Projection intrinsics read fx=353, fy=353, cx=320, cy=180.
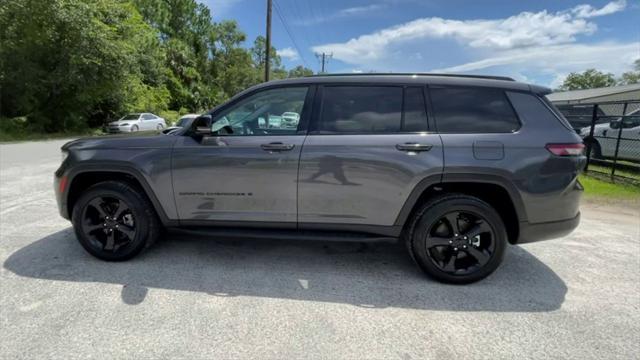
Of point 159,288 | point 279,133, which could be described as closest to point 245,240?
point 159,288

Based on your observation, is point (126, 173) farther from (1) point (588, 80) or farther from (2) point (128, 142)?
(1) point (588, 80)

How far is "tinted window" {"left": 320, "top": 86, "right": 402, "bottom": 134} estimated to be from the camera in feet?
10.6

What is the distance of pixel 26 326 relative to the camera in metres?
2.55

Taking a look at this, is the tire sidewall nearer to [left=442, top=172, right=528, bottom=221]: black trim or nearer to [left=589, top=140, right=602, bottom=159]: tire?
[left=442, top=172, right=528, bottom=221]: black trim

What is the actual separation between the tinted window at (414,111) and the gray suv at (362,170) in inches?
0.5

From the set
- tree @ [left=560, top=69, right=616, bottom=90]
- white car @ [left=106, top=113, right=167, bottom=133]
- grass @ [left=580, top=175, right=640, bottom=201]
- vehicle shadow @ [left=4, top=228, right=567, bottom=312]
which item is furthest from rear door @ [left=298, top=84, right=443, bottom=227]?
tree @ [left=560, top=69, right=616, bottom=90]

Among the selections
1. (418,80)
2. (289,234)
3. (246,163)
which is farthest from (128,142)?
(418,80)

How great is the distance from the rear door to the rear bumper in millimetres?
965

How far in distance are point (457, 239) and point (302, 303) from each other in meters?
1.53

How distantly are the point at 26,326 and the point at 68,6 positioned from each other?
2258 cm

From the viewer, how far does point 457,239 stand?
3256 millimetres

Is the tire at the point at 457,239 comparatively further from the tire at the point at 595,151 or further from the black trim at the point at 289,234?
the tire at the point at 595,151

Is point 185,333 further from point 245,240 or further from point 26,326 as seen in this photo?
point 245,240

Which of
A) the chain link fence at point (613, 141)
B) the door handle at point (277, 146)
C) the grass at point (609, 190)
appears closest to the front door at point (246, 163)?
the door handle at point (277, 146)
